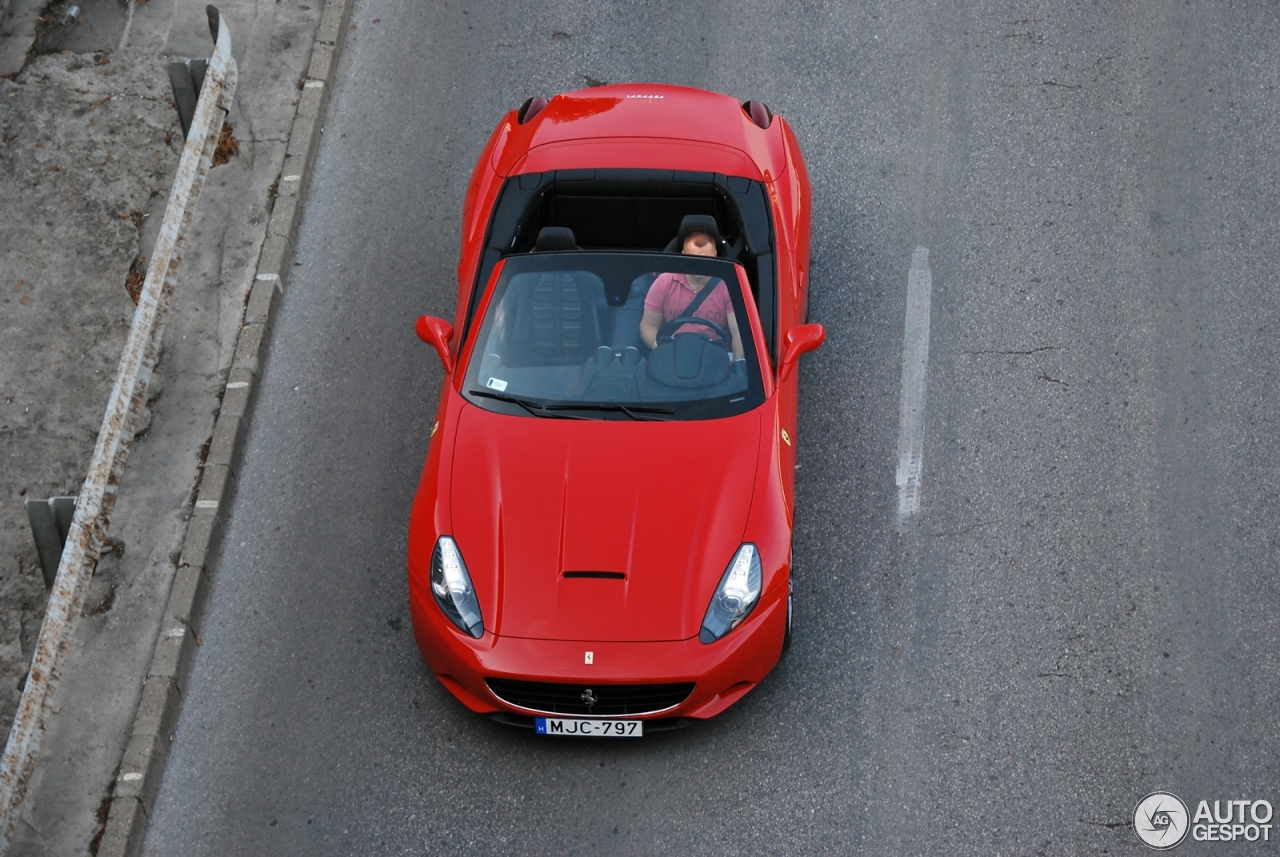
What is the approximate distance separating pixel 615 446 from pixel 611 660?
1096mm

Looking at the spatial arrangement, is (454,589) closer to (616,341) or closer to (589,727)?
(589,727)

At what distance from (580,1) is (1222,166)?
484cm

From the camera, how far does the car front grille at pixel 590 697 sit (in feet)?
19.5

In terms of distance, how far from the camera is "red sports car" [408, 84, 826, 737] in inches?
235

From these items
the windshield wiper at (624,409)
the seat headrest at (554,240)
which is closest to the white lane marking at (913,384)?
the windshield wiper at (624,409)

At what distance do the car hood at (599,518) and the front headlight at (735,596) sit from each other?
0.05m

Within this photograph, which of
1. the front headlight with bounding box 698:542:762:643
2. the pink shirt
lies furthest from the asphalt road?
the pink shirt

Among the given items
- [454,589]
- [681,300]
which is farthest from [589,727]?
[681,300]

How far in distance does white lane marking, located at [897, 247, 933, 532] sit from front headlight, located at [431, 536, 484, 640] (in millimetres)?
2531

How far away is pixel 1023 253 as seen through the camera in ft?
28.0

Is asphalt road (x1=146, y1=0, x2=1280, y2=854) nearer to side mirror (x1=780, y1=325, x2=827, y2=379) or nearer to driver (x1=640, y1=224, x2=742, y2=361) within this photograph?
side mirror (x1=780, y1=325, x2=827, y2=379)

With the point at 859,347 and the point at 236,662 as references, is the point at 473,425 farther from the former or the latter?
the point at 859,347

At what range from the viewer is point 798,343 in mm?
6742

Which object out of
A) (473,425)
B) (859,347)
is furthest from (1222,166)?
(473,425)
